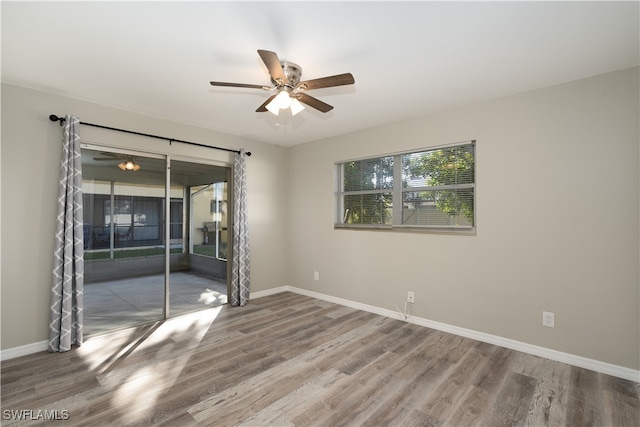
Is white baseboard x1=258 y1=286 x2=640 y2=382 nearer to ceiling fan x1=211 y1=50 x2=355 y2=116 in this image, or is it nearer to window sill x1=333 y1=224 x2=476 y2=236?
→ window sill x1=333 y1=224 x2=476 y2=236

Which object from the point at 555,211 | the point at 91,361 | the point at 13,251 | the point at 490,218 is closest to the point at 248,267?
the point at 91,361

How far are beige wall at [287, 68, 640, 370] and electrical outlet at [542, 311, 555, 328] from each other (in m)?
0.04

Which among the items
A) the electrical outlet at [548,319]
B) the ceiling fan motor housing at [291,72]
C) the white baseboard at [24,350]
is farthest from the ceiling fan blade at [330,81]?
the white baseboard at [24,350]

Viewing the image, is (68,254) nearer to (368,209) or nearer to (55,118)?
(55,118)

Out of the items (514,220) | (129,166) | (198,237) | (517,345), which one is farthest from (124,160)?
(517,345)

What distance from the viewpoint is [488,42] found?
7.06 feet

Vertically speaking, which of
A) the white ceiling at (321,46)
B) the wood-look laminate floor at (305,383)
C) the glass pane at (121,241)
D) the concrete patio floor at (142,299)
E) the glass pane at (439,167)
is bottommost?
the wood-look laminate floor at (305,383)

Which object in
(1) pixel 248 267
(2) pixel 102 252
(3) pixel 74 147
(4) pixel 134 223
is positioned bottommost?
(1) pixel 248 267

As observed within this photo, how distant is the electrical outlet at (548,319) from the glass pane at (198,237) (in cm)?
396

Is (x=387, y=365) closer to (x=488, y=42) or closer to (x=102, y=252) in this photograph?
(x=488, y=42)

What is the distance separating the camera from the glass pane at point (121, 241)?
3355 millimetres

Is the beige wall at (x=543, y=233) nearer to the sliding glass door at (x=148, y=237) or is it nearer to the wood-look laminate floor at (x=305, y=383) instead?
the wood-look laminate floor at (x=305, y=383)

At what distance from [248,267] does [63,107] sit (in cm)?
287

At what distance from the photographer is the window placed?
11.3ft
